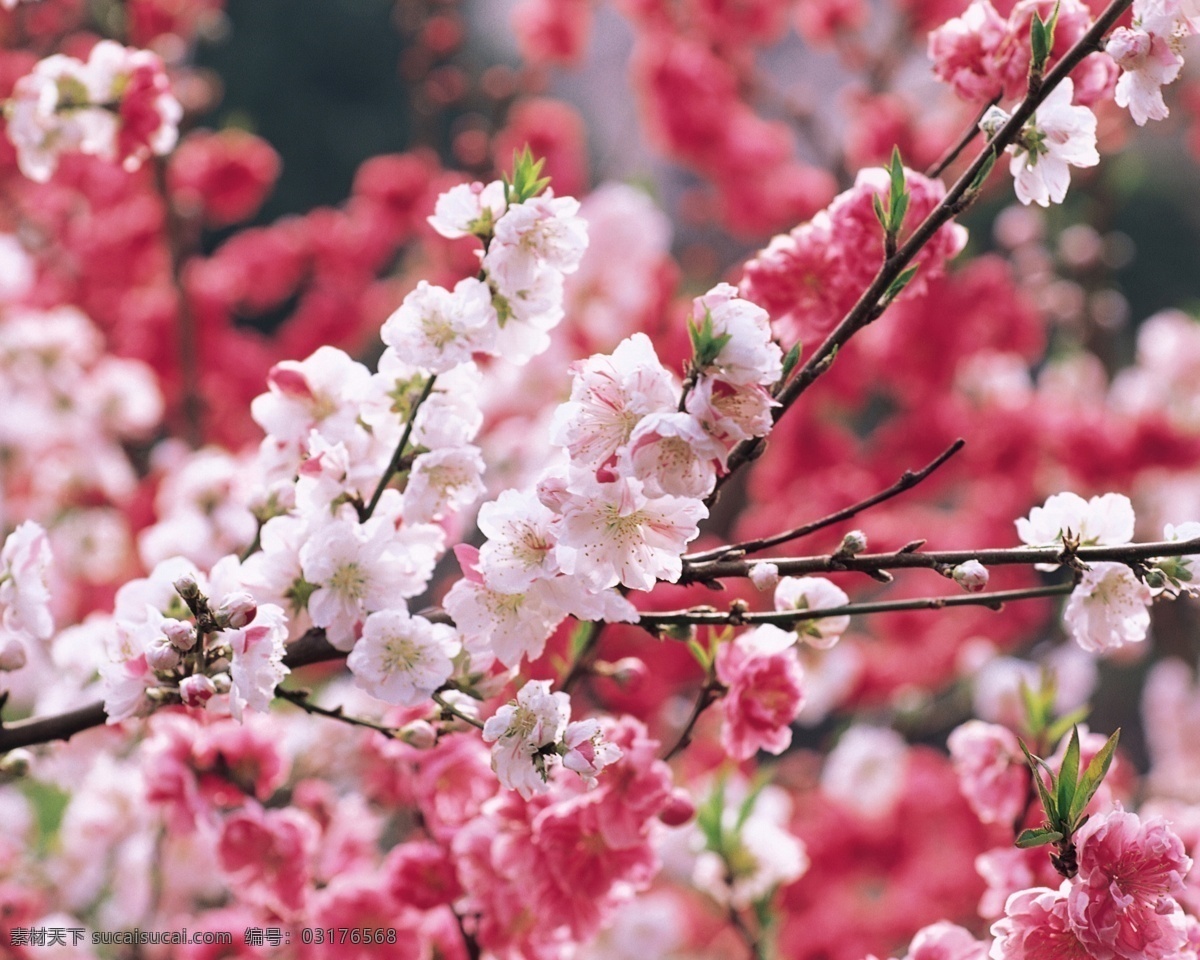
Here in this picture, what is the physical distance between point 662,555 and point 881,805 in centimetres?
224

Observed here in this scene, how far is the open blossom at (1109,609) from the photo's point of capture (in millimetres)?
784

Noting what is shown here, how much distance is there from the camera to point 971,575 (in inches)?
29.5

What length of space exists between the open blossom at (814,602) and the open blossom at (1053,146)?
12.3 inches

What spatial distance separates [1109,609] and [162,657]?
63 cm

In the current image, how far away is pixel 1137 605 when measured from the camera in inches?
31.0

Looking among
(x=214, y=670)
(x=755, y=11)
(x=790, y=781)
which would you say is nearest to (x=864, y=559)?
(x=214, y=670)

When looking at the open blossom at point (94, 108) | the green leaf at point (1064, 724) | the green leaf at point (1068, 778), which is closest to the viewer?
the green leaf at point (1068, 778)

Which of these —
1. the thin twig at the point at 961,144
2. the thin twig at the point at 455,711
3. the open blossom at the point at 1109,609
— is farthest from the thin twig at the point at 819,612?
the thin twig at the point at 961,144

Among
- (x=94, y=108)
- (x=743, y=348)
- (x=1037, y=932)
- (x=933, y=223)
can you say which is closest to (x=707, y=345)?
(x=743, y=348)

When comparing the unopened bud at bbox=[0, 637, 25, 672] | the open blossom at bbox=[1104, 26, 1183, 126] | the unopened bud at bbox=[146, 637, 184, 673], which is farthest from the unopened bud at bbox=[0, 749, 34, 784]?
the open blossom at bbox=[1104, 26, 1183, 126]

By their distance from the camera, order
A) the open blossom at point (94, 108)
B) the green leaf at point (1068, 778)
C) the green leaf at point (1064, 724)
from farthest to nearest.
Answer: the open blossom at point (94, 108), the green leaf at point (1064, 724), the green leaf at point (1068, 778)

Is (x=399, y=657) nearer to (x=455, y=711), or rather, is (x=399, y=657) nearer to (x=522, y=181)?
(x=455, y=711)

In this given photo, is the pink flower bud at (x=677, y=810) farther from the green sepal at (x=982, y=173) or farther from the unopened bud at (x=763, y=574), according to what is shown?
the green sepal at (x=982, y=173)

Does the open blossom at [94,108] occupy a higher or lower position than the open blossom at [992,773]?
higher
